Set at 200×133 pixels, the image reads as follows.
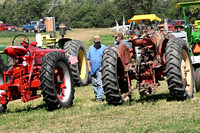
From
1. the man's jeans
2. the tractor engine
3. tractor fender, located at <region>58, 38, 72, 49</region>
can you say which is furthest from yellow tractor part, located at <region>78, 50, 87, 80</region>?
the tractor engine

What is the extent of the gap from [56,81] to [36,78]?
594 mm

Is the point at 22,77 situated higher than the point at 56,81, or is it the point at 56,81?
the point at 22,77

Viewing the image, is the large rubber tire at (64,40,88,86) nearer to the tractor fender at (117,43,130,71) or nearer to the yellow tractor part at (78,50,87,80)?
the yellow tractor part at (78,50,87,80)

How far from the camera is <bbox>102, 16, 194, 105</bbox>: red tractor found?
→ 884cm

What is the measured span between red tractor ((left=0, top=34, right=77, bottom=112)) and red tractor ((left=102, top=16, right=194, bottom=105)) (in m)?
1.16

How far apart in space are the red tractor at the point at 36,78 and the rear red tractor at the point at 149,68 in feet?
3.83

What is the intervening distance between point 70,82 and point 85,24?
80.6 metres

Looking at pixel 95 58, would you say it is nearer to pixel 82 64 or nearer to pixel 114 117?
pixel 114 117

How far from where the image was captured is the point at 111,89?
897 cm

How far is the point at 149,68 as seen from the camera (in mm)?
9398

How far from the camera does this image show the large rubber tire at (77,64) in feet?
45.8

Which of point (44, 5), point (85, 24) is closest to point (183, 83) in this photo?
point (44, 5)

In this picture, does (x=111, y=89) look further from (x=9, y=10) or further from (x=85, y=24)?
(x=9, y=10)

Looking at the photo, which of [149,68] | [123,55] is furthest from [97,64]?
[149,68]
